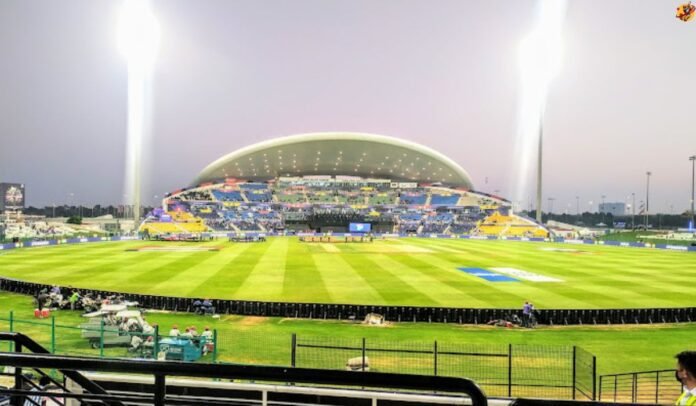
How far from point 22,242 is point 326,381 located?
82050mm

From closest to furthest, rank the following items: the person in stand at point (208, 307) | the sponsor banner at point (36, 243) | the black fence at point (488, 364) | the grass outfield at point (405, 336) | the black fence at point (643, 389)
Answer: the black fence at point (643, 389) → the black fence at point (488, 364) → the grass outfield at point (405, 336) → the person in stand at point (208, 307) → the sponsor banner at point (36, 243)

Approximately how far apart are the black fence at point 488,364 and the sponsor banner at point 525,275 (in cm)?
1857

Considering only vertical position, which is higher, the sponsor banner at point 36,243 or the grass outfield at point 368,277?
the grass outfield at point 368,277

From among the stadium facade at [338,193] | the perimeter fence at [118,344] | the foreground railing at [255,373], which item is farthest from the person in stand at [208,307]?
the stadium facade at [338,193]

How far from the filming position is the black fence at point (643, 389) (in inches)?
567

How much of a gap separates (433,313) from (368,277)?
1365cm

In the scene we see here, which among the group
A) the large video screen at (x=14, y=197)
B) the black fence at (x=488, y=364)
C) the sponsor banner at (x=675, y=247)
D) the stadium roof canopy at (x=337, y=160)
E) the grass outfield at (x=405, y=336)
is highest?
the stadium roof canopy at (x=337, y=160)

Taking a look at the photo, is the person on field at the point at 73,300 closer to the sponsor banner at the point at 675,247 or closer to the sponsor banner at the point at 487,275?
the sponsor banner at the point at 487,275

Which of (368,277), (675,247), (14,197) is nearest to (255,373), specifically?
(368,277)

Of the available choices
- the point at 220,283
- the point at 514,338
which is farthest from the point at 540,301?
the point at 220,283

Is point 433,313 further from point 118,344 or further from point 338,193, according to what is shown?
point 338,193

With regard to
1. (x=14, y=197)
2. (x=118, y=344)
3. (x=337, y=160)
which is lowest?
(x=118, y=344)

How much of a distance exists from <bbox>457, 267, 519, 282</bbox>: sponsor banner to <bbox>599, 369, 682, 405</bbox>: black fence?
2012 centimetres

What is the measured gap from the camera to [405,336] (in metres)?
21.0
